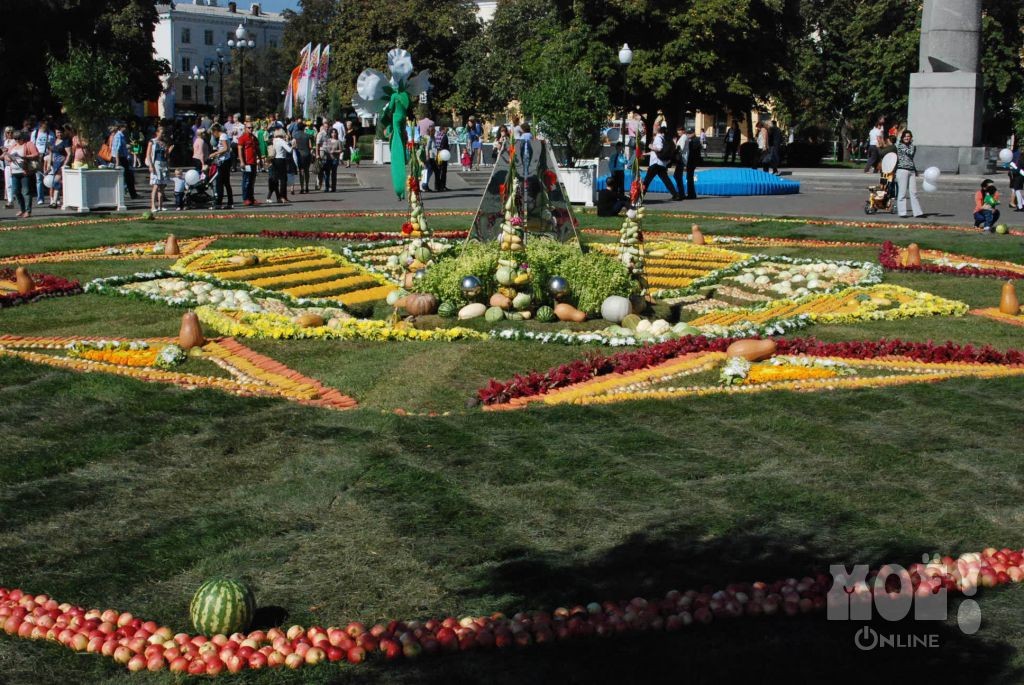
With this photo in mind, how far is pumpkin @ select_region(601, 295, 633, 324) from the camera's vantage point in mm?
12570

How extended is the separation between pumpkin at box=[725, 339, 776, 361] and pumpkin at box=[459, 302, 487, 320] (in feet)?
9.83

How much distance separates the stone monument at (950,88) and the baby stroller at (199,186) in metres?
17.9

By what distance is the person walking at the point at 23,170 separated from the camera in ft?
77.5

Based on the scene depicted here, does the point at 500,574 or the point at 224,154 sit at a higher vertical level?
the point at 224,154

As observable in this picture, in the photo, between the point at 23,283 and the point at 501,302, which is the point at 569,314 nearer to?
the point at 501,302

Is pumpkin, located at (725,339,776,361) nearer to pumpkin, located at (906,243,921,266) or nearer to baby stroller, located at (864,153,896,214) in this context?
pumpkin, located at (906,243,921,266)

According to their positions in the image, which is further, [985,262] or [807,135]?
[807,135]

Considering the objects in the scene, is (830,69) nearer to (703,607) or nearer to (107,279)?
(107,279)

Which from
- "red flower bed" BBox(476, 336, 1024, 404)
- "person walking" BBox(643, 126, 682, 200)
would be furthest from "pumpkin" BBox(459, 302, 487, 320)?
"person walking" BBox(643, 126, 682, 200)

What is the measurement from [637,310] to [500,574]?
7241 millimetres

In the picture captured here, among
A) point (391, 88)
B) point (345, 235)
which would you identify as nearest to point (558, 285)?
point (391, 88)

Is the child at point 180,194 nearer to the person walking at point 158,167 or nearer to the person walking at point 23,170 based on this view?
the person walking at point 158,167

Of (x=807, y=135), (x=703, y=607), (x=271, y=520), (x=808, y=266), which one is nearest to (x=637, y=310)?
(x=808, y=266)

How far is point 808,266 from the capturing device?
16359 mm
